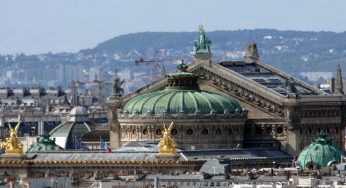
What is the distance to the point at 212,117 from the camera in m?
134

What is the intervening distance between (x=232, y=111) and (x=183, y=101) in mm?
2532

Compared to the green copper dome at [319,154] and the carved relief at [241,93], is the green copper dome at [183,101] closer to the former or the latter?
the carved relief at [241,93]

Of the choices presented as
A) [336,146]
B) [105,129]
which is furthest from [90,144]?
[336,146]

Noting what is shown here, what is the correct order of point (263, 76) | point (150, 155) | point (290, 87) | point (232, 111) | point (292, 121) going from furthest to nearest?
point (263, 76) < point (290, 87) < point (292, 121) < point (232, 111) < point (150, 155)

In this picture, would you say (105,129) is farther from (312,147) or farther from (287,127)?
(312,147)

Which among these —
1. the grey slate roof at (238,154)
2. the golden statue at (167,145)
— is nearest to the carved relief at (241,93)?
the grey slate roof at (238,154)

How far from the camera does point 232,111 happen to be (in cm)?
13538

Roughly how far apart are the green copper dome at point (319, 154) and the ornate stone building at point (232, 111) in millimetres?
7644

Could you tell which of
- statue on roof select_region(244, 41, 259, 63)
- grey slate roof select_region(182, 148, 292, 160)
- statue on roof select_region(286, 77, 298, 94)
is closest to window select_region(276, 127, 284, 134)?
statue on roof select_region(286, 77, 298, 94)

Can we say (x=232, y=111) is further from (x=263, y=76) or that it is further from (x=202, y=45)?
(x=263, y=76)

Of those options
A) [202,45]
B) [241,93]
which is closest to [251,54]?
[202,45]

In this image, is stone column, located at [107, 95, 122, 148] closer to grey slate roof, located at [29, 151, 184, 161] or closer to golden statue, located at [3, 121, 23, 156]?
grey slate roof, located at [29, 151, 184, 161]

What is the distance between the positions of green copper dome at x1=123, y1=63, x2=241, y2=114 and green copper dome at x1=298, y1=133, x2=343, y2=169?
763cm

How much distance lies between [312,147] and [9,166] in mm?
14802
